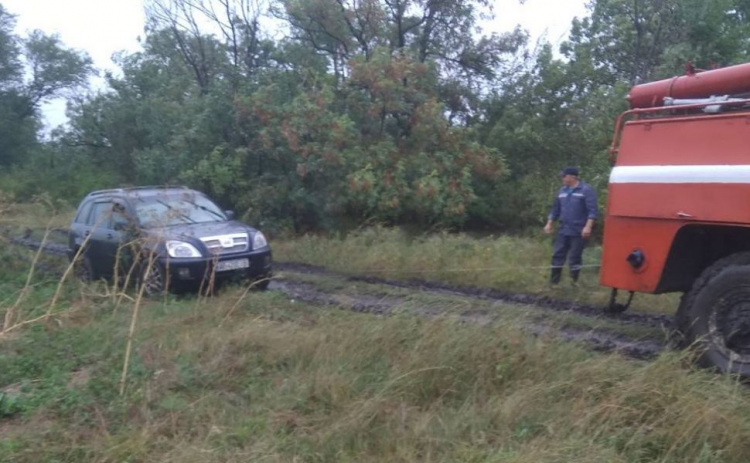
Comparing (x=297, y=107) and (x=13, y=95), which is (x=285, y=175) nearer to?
(x=297, y=107)

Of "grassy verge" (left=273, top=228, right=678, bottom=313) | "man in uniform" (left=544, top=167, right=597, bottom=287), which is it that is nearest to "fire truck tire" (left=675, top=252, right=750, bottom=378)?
"grassy verge" (left=273, top=228, right=678, bottom=313)

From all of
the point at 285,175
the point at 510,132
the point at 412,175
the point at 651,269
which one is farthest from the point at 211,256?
Result: the point at 510,132

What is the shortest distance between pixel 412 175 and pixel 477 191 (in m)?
2.24

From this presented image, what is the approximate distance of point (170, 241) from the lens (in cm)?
1075

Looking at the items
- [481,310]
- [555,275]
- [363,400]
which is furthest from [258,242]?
[363,400]

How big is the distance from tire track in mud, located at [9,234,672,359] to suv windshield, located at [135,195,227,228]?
138 cm

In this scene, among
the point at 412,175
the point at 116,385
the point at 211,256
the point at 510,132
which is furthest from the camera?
the point at 510,132

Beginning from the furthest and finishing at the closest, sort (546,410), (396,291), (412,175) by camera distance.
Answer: (412,175) < (396,291) < (546,410)

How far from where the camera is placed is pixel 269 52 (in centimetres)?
2186

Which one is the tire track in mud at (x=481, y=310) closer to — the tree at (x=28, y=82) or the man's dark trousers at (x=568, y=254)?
the man's dark trousers at (x=568, y=254)

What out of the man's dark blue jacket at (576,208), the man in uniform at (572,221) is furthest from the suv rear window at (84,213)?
the man's dark blue jacket at (576,208)

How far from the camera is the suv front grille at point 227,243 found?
35.9 ft

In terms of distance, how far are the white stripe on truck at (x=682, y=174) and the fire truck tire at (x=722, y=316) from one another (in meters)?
0.68

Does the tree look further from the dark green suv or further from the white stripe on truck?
the white stripe on truck
